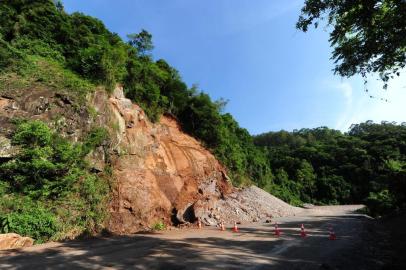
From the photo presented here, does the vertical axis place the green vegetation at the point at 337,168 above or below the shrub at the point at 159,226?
above

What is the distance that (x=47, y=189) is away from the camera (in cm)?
1695

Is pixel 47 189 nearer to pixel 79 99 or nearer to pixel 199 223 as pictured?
pixel 79 99

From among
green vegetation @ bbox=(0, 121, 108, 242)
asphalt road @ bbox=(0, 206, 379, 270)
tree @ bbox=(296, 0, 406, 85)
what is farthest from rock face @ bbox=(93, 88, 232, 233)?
tree @ bbox=(296, 0, 406, 85)

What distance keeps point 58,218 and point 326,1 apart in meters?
15.5

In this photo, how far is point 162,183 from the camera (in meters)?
25.4

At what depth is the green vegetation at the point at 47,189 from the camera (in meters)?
15.1

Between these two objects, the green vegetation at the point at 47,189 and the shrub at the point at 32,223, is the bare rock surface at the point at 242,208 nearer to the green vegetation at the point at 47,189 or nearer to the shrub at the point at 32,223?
the green vegetation at the point at 47,189

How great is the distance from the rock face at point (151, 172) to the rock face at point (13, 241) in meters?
5.80

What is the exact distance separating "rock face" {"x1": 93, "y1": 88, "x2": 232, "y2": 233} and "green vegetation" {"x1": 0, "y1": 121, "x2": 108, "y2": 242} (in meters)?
2.08

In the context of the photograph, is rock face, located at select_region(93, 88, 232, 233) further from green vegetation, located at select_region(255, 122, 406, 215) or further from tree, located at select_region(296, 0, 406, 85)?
green vegetation, located at select_region(255, 122, 406, 215)

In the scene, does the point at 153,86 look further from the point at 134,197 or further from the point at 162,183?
the point at 134,197

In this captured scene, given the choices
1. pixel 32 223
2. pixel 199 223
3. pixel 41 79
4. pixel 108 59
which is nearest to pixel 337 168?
pixel 199 223

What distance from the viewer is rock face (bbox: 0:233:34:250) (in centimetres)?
1264

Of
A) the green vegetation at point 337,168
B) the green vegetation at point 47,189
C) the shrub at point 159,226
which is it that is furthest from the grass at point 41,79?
the green vegetation at point 337,168
